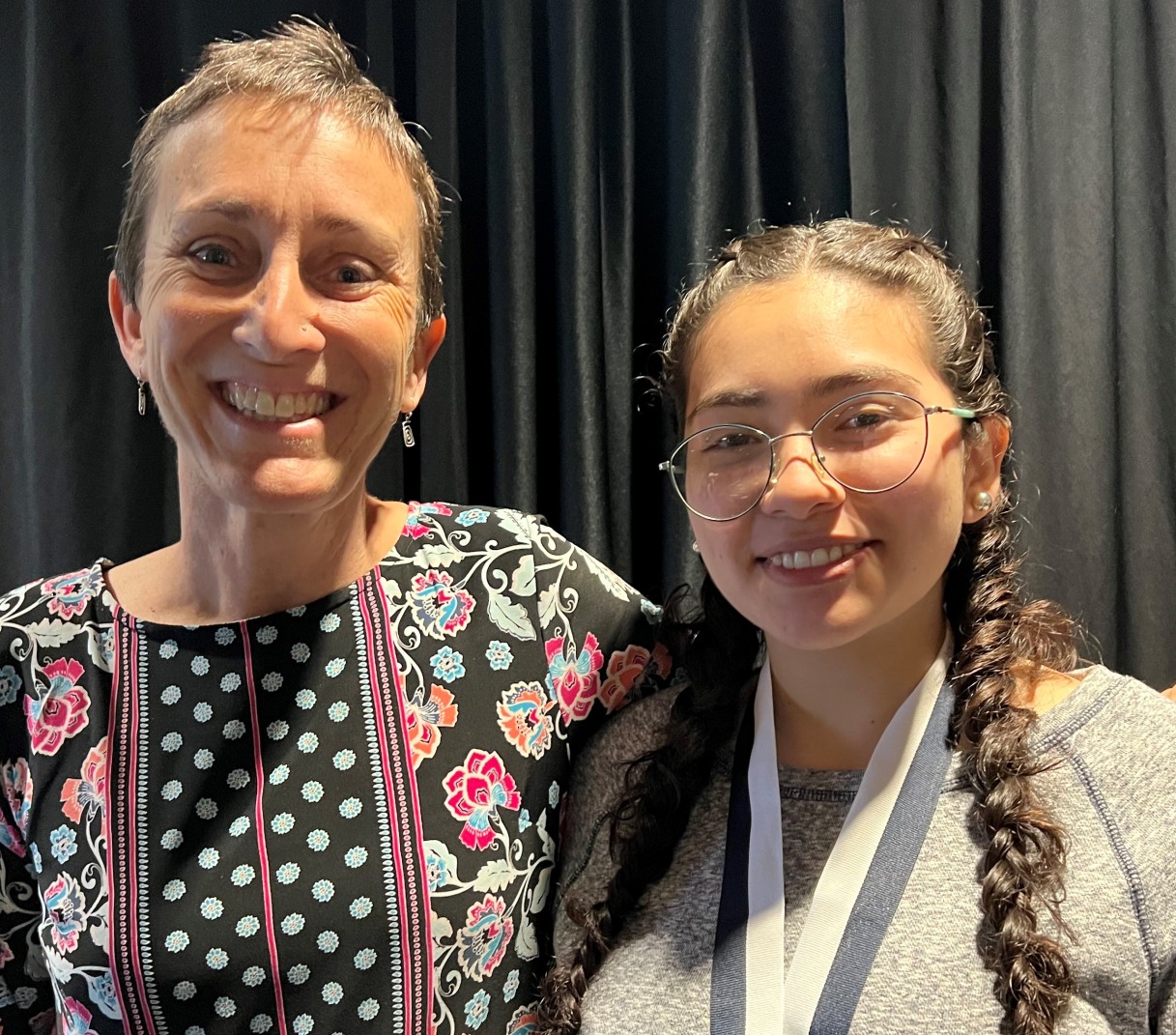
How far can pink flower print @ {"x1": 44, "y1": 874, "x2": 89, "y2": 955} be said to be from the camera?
120 cm

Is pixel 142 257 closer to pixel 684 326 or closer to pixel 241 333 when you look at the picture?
pixel 241 333

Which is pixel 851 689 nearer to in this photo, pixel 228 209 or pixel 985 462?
pixel 985 462

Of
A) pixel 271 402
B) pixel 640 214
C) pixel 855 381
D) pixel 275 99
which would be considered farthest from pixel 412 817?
pixel 640 214

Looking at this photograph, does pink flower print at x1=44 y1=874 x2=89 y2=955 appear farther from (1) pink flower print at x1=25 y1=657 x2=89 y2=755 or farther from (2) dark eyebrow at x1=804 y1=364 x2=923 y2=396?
A: (2) dark eyebrow at x1=804 y1=364 x2=923 y2=396

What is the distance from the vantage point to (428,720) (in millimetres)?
1294

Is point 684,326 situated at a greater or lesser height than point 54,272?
lesser

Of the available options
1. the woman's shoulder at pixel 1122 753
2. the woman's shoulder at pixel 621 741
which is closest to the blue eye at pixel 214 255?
the woman's shoulder at pixel 621 741

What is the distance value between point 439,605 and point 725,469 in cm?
45

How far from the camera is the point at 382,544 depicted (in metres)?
1.42

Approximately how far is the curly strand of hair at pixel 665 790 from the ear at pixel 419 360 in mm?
478

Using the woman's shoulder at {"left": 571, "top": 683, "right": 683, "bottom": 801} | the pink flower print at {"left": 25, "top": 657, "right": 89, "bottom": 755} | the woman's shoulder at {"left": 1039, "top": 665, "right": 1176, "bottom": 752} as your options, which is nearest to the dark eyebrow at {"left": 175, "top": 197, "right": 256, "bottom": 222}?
the pink flower print at {"left": 25, "top": 657, "right": 89, "bottom": 755}

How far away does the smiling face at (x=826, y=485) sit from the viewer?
3.57 ft

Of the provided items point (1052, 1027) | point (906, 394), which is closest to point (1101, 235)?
point (906, 394)

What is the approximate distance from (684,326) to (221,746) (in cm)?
78
